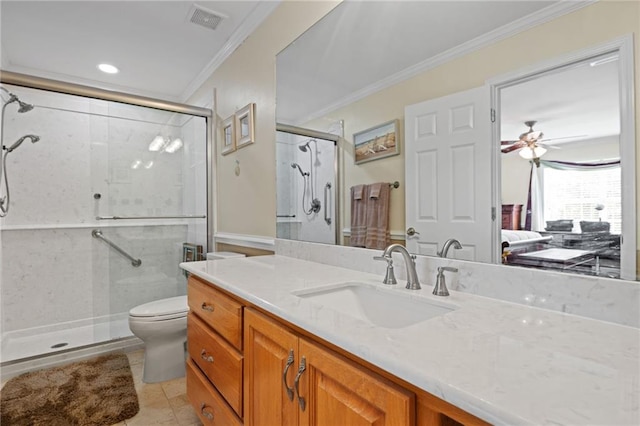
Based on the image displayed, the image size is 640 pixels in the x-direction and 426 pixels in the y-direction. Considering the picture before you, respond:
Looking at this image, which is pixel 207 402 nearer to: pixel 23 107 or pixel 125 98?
pixel 125 98

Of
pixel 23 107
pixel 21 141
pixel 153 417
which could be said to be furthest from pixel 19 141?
pixel 153 417

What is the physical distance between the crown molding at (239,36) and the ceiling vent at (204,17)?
16cm

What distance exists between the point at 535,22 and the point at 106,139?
3176 mm

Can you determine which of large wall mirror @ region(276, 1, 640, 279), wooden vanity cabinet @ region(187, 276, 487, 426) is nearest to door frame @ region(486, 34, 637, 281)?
large wall mirror @ region(276, 1, 640, 279)

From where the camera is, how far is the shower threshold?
2.39 meters

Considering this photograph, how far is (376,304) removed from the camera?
3.72 ft

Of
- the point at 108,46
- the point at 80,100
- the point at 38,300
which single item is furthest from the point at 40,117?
the point at 38,300

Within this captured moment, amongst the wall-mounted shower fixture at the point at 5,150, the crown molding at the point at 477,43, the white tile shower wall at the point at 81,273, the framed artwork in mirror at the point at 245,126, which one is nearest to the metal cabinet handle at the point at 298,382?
the crown molding at the point at 477,43

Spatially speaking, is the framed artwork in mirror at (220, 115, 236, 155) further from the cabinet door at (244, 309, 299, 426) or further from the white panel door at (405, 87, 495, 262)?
the cabinet door at (244, 309, 299, 426)

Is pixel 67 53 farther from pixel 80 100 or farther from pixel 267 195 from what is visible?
pixel 267 195

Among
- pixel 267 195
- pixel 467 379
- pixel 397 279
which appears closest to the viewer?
pixel 467 379

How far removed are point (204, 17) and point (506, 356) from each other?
104 inches

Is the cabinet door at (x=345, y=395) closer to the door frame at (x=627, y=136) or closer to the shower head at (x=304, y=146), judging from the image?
the door frame at (x=627, y=136)

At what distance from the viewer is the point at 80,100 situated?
3156 millimetres
